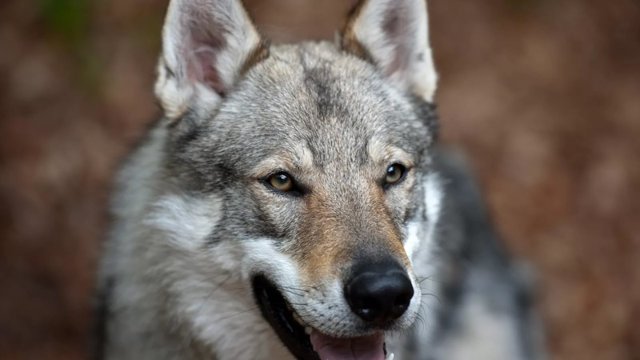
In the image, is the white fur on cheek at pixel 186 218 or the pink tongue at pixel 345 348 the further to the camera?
the white fur on cheek at pixel 186 218

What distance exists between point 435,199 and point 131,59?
437 centimetres

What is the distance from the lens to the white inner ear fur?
5039 mm

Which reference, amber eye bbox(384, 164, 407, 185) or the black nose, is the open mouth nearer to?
the black nose

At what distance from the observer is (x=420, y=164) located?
482cm

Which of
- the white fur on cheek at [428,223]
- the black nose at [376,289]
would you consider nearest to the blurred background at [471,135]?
the white fur on cheek at [428,223]

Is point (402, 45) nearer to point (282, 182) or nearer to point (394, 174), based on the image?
point (394, 174)

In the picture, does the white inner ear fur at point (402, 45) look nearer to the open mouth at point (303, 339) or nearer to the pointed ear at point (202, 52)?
the pointed ear at point (202, 52)

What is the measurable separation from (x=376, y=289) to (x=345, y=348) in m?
0.46

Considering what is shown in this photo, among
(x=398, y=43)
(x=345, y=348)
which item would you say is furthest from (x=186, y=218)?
(x=398, y=43)

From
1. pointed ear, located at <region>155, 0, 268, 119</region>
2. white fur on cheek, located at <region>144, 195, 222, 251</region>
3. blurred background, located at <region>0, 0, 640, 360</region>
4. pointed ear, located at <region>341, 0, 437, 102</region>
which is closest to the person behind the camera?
white fur on cheek, located at <region>144, 195, 222, 251</region>

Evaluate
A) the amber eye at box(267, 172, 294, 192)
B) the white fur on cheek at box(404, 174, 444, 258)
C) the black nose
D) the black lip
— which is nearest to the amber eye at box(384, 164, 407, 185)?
the white fur on cheek at box(404, 174, 444, 258)

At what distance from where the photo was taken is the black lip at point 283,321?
4.43 meters

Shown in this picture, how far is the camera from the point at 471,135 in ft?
29.2

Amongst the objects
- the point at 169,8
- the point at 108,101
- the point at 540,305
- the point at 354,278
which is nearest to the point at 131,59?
the point at 108,101
